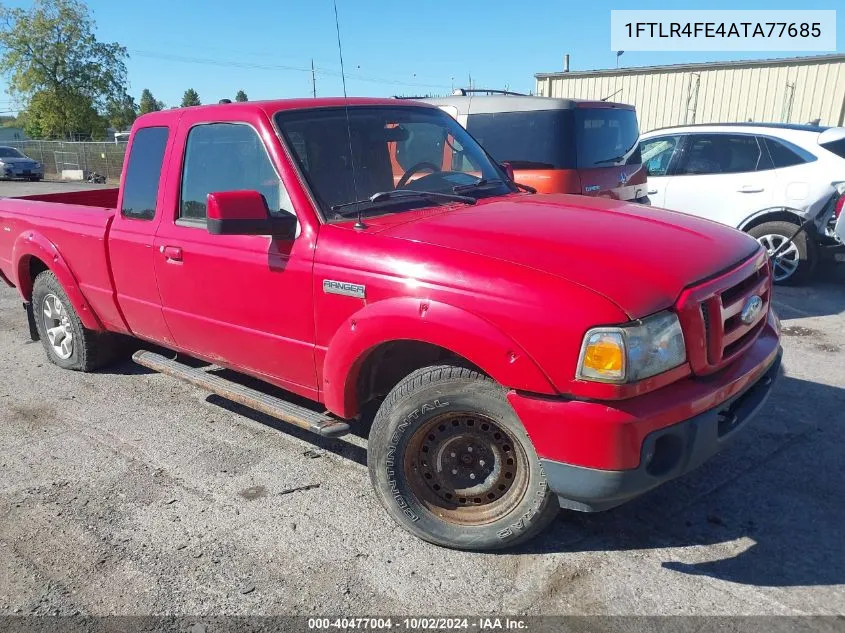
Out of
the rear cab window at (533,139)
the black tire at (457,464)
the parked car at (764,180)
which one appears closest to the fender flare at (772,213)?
the parked car at (764,180)

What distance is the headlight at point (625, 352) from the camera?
2443mm

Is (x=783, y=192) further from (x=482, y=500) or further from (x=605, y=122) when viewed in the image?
(x=482, y=500)

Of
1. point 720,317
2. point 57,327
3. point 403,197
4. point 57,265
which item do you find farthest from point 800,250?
point 57,327

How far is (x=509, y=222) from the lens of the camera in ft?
10.4

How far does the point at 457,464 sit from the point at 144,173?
2.76 meters

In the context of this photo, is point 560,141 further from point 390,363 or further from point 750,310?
point 390,363

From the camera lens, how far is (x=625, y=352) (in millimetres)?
2436

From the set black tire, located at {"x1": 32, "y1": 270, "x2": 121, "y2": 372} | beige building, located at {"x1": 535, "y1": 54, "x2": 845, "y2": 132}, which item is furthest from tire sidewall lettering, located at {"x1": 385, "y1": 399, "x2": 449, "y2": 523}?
beige building, located at {"x1": 535, "y1": 54, "x2": 845, "y2": 132}

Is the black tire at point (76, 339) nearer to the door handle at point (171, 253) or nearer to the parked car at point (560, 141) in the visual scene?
the door handle at point (171, 253)

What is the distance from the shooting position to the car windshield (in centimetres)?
349

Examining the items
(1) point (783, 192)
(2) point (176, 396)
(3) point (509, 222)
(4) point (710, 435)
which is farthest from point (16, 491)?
(1) point (783, 192)

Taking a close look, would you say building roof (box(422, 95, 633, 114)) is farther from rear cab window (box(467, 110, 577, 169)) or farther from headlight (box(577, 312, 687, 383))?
headlight (box(577, 312, 687, 383))

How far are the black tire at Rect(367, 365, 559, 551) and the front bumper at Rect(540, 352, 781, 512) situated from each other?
12cm

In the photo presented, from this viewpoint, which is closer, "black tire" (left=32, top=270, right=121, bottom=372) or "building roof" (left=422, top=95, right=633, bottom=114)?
"black tire" (left=32, top=270, right=121, bottom=372)
